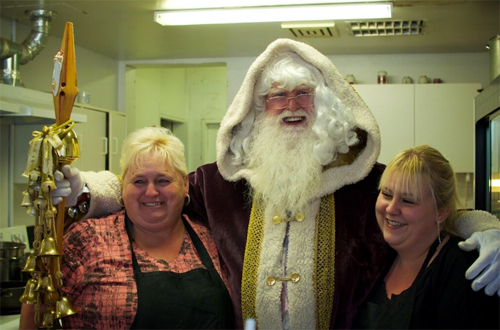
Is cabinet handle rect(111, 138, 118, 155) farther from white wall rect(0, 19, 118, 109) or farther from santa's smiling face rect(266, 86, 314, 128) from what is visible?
santa's smiling face rect(266, 86, 314, 128)

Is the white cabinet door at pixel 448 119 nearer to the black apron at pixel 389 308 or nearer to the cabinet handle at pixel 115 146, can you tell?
the cabinet handle at pixel 115 146

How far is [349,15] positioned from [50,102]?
1.82 m

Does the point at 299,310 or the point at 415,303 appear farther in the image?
the point at 299,310

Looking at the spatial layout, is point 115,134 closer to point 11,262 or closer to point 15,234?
point 15,234

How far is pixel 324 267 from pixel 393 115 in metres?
3.08

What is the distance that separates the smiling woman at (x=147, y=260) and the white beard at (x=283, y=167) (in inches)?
10.8

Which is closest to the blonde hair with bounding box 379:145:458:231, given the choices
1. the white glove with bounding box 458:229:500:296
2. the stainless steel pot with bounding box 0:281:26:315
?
the white glove with bounding box 458:229:500:296

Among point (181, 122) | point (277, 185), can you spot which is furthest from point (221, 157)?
point (181, 122)

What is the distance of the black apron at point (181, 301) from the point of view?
5.89ft

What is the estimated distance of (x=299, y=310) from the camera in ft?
6.00

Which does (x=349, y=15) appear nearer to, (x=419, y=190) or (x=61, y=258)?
(x=419, y=190)

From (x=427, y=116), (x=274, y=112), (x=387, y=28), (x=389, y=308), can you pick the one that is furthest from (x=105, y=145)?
(x=389, y=308)

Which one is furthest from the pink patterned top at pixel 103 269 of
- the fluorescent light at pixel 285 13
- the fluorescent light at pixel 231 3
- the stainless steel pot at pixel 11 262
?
the fluorescent light at pixel 285 13

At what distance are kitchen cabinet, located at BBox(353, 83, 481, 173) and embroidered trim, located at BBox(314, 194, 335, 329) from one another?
2.87 m
